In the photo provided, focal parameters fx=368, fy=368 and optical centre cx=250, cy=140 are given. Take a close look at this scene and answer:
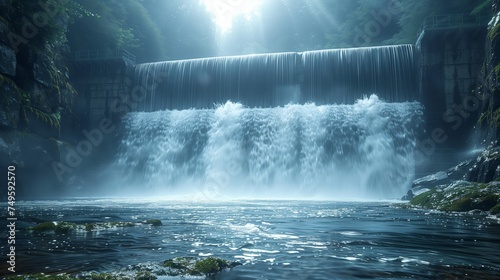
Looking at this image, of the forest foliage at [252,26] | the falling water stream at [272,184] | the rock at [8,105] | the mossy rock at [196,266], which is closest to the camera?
Answer: the mossy rock at [196,266]

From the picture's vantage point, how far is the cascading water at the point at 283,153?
18219 millimetres

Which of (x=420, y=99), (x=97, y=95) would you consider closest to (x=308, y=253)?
(x=420, y=99)

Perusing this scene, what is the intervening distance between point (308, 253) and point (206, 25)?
48639mm

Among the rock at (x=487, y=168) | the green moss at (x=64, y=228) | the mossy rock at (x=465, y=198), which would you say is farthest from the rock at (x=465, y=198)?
the green moss at (x=64, y=228)

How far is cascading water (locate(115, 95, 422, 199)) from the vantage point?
18219 millimetres

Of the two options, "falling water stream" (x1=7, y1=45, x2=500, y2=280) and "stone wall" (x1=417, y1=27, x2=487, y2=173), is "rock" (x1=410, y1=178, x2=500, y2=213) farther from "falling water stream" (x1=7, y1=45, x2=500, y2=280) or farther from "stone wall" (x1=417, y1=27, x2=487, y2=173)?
"stone wall" (x1=417, y1=27, x2=487, y2=173)

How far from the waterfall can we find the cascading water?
201 centimetres

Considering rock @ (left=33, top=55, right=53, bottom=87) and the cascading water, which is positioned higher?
rock @ (left=33, top=55, right=53, bottom=87)

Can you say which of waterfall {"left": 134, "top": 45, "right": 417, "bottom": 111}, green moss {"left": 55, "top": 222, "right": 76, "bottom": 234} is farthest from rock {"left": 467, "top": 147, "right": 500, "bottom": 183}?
waterfall {"left": 134, "top": 45, "right": 417, "bottom": 111}

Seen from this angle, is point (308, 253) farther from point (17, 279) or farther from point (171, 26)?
point (171, 26)

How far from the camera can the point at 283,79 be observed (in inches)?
968

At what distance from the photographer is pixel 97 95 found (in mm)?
25141

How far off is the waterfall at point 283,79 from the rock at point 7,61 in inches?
448

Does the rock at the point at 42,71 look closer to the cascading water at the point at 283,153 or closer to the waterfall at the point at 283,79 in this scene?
the cascading water at the point at 283,153
